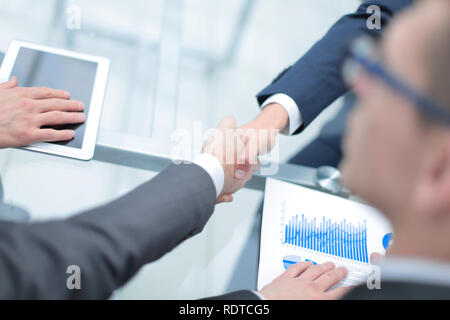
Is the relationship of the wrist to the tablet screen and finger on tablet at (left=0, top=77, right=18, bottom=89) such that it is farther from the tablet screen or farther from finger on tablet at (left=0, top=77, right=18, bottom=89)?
finger on tablet at (left=0, top=77, right=18, bottom=89)

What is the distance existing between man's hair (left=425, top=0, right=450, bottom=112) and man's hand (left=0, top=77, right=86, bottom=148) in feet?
2.04

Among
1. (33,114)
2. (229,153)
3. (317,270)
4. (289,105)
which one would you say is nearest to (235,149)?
(229,153)

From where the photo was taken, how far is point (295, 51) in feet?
4.21

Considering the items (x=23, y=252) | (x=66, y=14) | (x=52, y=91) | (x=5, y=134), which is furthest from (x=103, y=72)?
(x=23, y=252)

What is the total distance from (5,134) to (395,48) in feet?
2.17

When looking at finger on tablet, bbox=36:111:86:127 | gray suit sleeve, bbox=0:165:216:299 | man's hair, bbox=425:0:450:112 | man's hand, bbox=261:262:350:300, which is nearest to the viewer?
man's hair, bbox=425:0:450:112

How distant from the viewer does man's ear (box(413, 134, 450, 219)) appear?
34 cm

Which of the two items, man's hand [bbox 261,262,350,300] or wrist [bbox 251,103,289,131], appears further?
wrist [bbox 251,103,289,131]

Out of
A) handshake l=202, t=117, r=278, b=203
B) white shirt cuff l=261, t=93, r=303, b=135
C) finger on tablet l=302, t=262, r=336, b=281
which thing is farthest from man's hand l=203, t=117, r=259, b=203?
finger on tablet l=302, t=262, r=336, b=281

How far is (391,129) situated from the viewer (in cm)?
36

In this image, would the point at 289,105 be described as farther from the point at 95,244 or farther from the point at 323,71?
the point at 95,244

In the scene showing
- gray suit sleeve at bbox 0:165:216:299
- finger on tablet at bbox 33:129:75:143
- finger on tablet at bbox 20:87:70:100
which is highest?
finger on tablet at bbox 20:87:70:100

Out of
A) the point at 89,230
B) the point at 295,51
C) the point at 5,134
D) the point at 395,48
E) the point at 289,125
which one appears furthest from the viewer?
the point at 295,51
